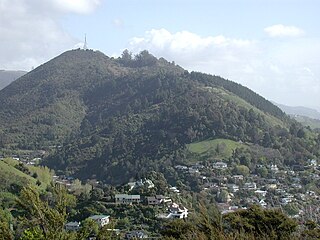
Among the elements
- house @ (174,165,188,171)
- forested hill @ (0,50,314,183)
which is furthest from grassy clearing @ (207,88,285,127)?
house @ (174,165,188,171)

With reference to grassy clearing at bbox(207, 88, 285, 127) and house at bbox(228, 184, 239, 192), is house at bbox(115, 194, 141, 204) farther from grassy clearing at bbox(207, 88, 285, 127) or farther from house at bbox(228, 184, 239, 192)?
grassy clearing at bbox(207, 88, 285, 127)

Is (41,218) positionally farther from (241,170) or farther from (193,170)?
(241,170)

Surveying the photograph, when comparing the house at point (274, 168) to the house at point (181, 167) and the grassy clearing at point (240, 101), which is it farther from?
the grassy clearing at point (240, 101)

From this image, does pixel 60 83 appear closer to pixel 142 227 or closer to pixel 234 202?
pixel 234 202

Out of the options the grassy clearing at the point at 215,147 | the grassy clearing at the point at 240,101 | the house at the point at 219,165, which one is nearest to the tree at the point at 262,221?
the house at the point at 219,165

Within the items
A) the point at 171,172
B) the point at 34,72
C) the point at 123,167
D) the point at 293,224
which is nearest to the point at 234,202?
the point at 171,172

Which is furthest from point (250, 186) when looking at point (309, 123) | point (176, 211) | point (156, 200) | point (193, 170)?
point (309, 123)

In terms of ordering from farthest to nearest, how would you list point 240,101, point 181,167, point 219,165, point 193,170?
point 240,101 < point 181,167 < point 219,165 < point 193,170
